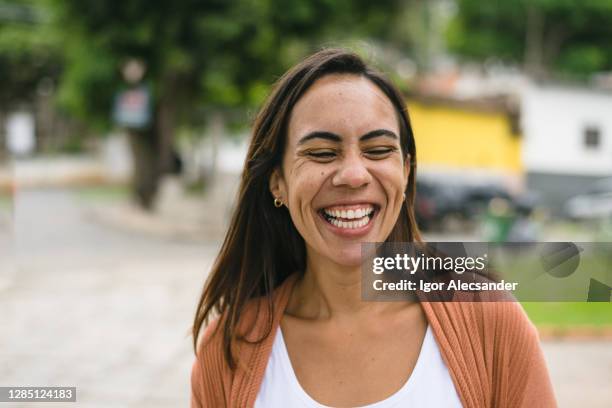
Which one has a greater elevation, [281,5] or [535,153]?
[281,5]

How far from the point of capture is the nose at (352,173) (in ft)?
4.87

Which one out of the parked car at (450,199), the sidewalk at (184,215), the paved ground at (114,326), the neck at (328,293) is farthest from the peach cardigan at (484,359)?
the parked car at (450,199)

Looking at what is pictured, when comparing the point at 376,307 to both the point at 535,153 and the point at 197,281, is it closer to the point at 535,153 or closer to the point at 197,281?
the point at 197,281

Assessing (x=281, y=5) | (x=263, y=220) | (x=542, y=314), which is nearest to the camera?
(x=263, y=220)

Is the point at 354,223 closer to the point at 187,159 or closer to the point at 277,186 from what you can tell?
the point at 277,186

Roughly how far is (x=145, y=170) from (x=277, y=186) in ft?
53.1

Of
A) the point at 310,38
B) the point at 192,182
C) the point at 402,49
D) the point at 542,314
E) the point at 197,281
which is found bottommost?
the point at 542,314

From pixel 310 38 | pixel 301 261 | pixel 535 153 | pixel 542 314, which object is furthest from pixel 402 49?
pixel 301 261

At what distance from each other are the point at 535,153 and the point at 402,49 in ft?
41.9

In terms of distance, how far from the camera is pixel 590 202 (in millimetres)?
19453

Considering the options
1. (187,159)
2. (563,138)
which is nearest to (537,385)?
(563,138)

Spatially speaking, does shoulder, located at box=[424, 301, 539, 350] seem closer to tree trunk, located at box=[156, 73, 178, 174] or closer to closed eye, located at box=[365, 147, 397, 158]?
closed eye, located at box=[365, 147, 397, 158]

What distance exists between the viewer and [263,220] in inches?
71.9

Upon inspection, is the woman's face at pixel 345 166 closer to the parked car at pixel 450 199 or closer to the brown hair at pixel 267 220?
the brown hair at pixel 267 220
